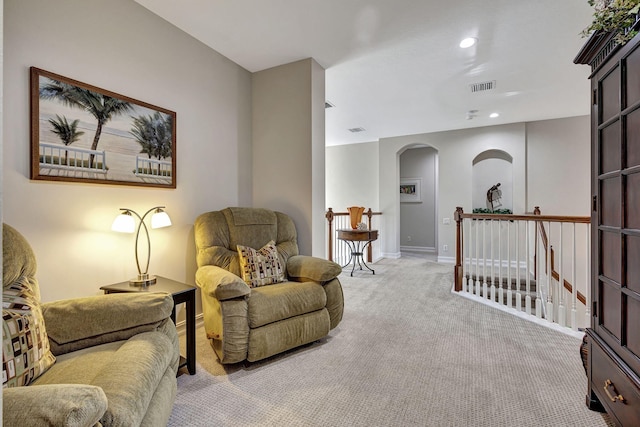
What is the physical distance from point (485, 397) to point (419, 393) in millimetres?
374

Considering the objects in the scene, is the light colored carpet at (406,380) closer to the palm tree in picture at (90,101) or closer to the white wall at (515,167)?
the palm tree in picture at (90,101)

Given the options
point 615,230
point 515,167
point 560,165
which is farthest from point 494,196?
point 615,230

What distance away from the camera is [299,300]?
7.79 ft

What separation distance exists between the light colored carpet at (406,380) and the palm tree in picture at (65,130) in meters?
1.70

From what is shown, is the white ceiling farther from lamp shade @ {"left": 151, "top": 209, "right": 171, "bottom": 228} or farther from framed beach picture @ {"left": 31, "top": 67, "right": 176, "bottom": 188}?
lamp shade @ {"left": 151, "top": 209, "right": 171, "bottom": 228}

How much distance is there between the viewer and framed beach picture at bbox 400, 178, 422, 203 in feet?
26.1

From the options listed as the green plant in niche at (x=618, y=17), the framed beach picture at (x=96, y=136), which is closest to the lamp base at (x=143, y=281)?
the framed beach picture at (x=96, y=136)

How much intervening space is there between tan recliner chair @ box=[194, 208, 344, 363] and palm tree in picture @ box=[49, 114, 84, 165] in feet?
3.40

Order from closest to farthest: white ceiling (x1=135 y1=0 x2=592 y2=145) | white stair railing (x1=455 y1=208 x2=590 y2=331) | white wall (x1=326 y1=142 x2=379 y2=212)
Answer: white ceiling (x1=135 y1=0 x2=592 y2=145) → white stair railing (x1=455 y1=208 x2=590 y2=331) → white wall (x1=326 y1=142 x2=379 y2=212)

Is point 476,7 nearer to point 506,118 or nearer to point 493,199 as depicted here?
point 506,118

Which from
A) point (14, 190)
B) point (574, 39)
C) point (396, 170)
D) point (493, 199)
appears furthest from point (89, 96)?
point (493, 199)

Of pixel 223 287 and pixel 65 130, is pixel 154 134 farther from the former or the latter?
pixel 223 287

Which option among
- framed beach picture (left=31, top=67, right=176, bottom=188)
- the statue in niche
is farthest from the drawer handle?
the statue in niche

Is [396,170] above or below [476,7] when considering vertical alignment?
below
